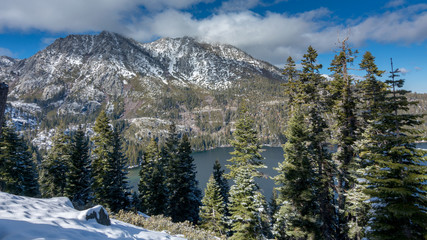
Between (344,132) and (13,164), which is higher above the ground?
(344,132)

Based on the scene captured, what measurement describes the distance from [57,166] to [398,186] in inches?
1382

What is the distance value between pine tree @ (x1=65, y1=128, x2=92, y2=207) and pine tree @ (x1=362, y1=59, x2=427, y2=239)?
102 ft

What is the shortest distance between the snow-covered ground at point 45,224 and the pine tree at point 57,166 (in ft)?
75.1

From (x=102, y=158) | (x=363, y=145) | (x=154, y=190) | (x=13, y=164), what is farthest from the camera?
(x=154, y=190)

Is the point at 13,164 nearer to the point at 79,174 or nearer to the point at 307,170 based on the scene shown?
the point at 79,174

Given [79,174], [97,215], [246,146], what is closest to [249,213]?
[246,146]

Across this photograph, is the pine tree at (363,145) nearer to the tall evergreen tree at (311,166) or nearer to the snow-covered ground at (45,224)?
the tall evergreen tree at (311,166)

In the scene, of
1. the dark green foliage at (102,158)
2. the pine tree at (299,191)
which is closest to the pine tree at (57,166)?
the dark green foliage at (102,158)

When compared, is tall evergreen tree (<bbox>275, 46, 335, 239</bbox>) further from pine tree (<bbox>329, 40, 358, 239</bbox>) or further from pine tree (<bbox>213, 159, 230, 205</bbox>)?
pine tree (<bbox>213, 159, 230, 205</bbox>)

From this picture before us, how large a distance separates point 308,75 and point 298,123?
7.19 m

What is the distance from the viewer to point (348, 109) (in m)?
18.0

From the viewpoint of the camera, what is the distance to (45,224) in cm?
659

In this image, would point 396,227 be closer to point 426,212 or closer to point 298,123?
point 426,212

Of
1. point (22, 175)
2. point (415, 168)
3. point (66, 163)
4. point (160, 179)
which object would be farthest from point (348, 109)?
point (22, 175)
